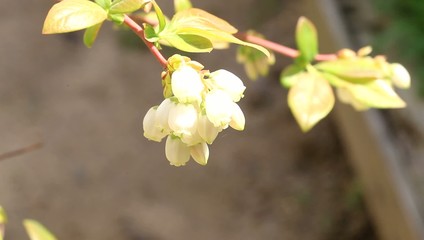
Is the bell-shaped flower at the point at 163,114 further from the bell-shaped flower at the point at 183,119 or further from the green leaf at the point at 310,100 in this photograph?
the green leaf at the point at 310,100

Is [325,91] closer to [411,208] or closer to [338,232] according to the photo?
[411,208]

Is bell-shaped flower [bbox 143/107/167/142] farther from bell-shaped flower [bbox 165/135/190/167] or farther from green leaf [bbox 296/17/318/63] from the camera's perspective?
green leaf [bbox 296/17/318/63]

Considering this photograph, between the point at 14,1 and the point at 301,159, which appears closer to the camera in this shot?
the point at 301,159

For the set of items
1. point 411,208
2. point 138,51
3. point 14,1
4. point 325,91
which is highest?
point 14,1

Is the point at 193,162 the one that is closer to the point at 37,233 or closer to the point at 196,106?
the point at 37,233

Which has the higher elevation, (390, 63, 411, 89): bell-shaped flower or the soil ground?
the soil ground

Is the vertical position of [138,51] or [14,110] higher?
[138,51]

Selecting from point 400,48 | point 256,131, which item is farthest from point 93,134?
point 400,48

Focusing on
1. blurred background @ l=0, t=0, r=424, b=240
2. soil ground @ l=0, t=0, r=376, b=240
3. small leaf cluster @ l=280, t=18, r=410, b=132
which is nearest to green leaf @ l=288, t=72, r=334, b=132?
small leaf cluster @ l=280, t=18, r=410, b=132
